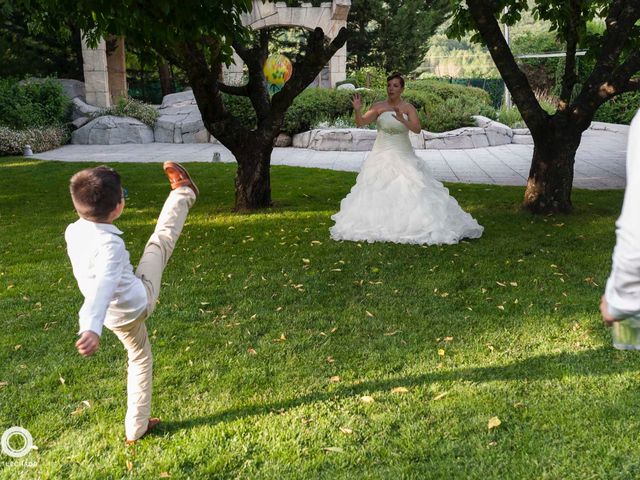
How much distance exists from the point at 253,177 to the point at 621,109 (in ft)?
64.2

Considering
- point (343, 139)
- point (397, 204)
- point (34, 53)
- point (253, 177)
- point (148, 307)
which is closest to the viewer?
point (148, 307)

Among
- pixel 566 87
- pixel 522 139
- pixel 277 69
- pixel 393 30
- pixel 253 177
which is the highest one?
pixel 393 30

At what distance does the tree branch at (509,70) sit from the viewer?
8648 millimetres

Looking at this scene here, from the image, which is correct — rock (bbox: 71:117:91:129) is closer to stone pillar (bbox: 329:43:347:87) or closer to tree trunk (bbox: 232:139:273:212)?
stone pillar (bbox: 329:43:347:87)

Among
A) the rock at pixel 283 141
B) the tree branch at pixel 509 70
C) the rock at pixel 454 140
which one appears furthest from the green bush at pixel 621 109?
the tree branch at pixel 509 70

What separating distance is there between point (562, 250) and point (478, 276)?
149 centimetres

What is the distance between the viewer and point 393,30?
105ft

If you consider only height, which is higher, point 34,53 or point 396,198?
point 34,53

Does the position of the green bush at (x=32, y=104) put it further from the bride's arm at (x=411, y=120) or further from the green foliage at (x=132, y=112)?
the bride's arm at (x=411, y=120)

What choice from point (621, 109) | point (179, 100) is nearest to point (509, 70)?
point (621, 109)

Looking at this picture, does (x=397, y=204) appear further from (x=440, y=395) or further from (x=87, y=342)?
(x=87, y=342)

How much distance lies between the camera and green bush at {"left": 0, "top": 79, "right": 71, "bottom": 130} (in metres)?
19.8

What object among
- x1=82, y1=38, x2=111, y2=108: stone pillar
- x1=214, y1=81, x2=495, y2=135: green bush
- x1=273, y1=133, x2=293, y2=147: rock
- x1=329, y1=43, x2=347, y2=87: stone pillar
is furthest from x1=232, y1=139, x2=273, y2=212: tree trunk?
x1=329, y1=43, x2=347, y2=87: stone pillar

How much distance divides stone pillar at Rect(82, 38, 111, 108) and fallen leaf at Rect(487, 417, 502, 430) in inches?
911
